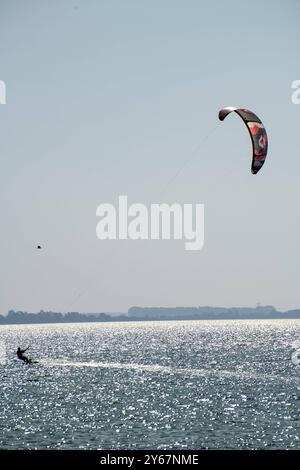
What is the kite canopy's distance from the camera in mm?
46375

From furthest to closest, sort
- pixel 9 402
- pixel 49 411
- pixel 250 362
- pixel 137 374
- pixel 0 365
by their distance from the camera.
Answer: pixel 0 365
pixel 250 362
pixel 137 374
pixel 9 402
pixel 49 411

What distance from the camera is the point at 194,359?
13275 centimetres

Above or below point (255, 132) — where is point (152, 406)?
below

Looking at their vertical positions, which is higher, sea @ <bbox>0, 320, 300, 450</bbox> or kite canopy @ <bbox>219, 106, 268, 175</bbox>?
kite canopy @ <bbox>219, 106, 268, 175</bbox>

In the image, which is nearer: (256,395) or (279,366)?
(256,395)

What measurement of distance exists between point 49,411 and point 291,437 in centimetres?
2391

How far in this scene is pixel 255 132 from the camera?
46.7m

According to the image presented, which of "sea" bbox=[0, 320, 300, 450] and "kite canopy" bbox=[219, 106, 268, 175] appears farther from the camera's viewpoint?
"sea" bbox=[0, 320, 300, 450]

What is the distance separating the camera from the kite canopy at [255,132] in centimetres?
4638

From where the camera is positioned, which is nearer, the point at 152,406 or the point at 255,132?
the point at 255,132

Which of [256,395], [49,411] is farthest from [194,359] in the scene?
[49,411]

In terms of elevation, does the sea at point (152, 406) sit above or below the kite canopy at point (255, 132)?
below

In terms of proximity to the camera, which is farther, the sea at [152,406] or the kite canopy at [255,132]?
the sea at [152,406]

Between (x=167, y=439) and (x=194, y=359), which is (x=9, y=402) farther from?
(x=194, y=359)
